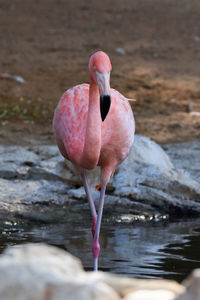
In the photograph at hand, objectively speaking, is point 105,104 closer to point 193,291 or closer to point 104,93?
point 104,93

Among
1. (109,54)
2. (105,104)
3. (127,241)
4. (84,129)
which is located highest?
(105,104)

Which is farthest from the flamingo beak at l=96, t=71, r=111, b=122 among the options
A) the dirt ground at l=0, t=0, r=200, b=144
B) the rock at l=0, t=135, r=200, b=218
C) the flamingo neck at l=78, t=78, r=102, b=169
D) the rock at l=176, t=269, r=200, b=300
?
the dirt ground at l=0, t=0, r=200, b=144

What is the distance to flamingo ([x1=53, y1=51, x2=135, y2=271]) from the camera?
3.46 m

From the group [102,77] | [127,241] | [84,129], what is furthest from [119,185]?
[102,77]

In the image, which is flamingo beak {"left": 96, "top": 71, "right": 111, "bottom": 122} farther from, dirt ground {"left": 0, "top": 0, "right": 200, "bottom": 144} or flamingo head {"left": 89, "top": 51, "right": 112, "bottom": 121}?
dirt ground {"left": 0, "top": 0, "right": 200, "bottom": 144}

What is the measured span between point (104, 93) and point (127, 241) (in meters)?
1.26

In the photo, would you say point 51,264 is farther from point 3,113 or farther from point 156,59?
point 156,59

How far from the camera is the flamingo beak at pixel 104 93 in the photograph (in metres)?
3.22

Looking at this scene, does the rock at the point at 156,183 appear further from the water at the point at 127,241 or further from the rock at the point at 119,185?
the water at the point at 127,241

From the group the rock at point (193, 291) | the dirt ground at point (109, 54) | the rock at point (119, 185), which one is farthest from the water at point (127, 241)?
the dirt ground at point (109, 54)

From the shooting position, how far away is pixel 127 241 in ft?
13.4

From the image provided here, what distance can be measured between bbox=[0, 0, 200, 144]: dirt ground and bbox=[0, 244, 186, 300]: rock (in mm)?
4632

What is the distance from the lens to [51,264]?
1747mm

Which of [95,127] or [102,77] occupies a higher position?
[102,77]
